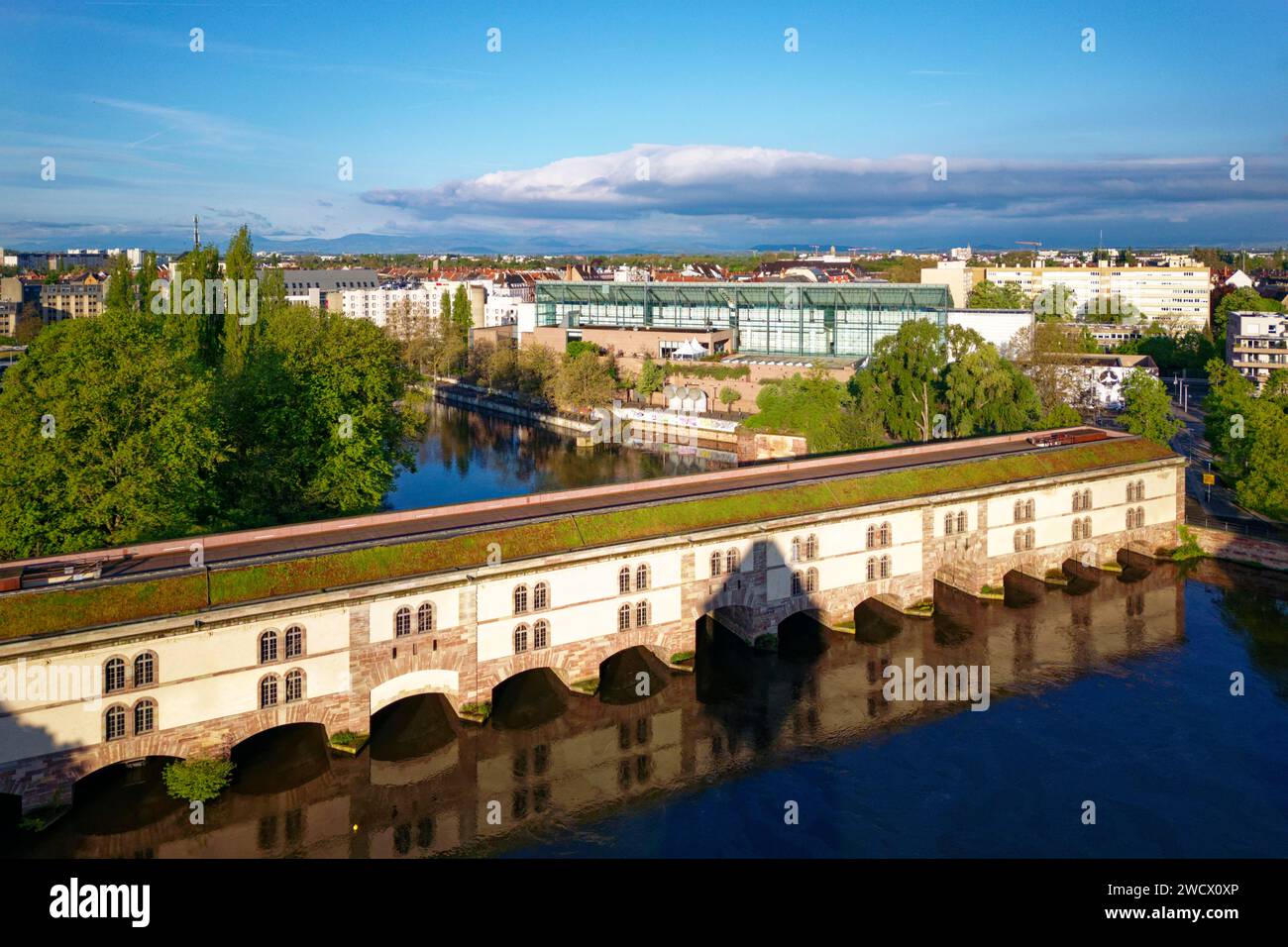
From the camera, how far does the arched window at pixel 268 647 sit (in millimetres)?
31766

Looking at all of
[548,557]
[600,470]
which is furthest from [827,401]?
[548,557]

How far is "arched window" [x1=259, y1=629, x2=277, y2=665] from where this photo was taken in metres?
31.8

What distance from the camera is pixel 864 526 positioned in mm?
44812

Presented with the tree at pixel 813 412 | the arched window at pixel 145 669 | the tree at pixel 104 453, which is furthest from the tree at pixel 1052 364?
the arched window at pixel 145 669

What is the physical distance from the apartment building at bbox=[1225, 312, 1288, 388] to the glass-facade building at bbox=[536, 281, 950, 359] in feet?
86.6

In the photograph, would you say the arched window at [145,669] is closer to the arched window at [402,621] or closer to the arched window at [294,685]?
the arched window at [294,685]

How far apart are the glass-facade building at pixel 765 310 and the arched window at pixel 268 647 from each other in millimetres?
78271

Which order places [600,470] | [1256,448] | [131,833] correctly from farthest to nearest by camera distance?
[600,470] → [1256,448] → [131,833]

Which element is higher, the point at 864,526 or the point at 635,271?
the point at 635,271

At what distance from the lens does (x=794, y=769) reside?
111ft

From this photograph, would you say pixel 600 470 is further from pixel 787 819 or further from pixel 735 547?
pixel 787 819

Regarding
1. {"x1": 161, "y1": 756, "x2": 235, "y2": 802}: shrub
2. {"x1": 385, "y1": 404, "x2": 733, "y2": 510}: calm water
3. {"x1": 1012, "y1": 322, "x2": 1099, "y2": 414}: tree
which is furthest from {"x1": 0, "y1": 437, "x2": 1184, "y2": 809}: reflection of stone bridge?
{"x1": 1012, "y1": 322, "x2": 1099, "y2": 414}: tree
